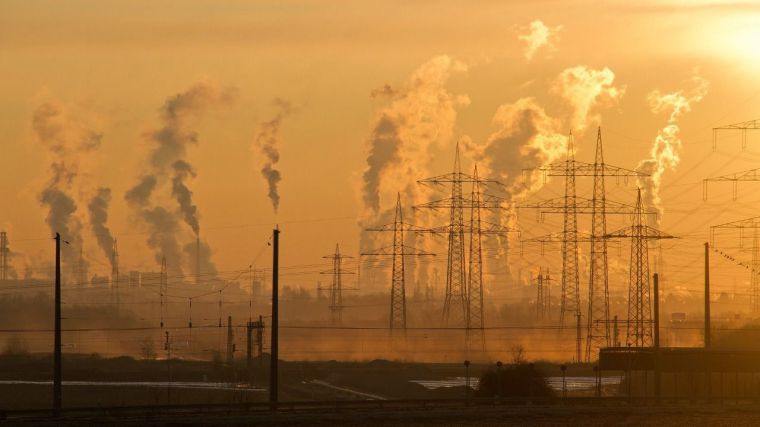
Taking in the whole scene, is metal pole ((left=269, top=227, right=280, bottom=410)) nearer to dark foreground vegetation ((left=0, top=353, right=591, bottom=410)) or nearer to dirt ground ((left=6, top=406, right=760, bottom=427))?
dirt ground ((left=6, top=406, right=760, bottom=427))

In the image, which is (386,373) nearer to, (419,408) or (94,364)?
(94,364)

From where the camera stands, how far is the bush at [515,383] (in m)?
85.6

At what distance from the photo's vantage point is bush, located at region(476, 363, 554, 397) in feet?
281

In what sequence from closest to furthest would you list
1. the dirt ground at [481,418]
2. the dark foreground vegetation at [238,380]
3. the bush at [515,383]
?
the dirt ground at [481,418] → the bush at [515,383] → the dark foreground vegetation at [238,380]

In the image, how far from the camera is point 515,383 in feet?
285

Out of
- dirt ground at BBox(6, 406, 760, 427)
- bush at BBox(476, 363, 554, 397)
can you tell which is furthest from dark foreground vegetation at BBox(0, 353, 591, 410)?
dirt ground at BBox(6, 406, 760, 427)

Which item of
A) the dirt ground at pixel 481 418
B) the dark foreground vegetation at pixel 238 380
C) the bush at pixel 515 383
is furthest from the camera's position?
the dark foreground vegetation at pixel 238 380

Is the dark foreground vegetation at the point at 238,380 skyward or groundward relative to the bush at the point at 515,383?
groundward

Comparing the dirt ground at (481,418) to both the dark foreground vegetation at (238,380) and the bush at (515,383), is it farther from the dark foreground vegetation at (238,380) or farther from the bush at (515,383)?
the bush at (515,383)

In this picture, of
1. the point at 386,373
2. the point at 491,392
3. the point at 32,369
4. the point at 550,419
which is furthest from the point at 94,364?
the point at 550,419

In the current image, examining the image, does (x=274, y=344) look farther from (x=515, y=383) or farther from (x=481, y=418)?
(x=515, y=383)

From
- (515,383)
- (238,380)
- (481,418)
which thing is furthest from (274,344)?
(238,380)

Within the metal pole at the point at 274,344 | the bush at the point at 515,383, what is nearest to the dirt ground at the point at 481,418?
the metal pole at the point at 274,344

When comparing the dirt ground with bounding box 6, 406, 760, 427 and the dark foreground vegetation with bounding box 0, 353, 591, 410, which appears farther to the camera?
the dark foreground vegetation with bounding box 0, 353, 591, 410
